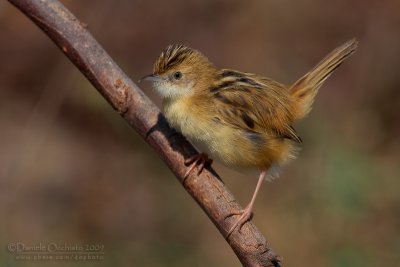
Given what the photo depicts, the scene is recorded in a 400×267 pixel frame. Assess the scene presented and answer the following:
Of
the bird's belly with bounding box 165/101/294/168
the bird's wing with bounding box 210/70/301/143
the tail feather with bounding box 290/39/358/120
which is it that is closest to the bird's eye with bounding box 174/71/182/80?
the bird's wing with bounding box 210/70/301/143

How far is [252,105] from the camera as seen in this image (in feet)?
15.8

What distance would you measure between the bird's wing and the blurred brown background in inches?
61.8

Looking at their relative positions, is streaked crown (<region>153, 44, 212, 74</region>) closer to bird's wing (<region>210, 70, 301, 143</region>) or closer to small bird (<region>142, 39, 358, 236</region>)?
small bird (<region>142, 39, 358, 236</region>)

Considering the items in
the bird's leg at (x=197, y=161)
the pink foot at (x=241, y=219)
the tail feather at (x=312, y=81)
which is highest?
the tail feather at (x=312, y=81)

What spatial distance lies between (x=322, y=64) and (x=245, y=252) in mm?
2339

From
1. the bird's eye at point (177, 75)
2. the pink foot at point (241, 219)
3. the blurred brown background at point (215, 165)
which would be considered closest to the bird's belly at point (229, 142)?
the bird's eye at point (177, 75)

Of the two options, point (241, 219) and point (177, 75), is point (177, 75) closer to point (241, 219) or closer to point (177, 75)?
point (177, 75)

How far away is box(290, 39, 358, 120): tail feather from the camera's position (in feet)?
17.5

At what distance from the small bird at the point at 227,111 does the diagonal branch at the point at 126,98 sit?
1.26 feet

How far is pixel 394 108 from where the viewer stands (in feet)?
29.7

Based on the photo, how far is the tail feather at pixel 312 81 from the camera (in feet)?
17.5

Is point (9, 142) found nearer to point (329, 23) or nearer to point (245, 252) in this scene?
point (329, 23)

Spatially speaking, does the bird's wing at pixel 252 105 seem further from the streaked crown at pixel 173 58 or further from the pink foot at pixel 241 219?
the pink foot at pixel 241 219

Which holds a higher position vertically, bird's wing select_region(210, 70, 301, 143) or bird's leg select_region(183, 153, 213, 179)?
bird's wing select_region(210, 70, 301, 143)
